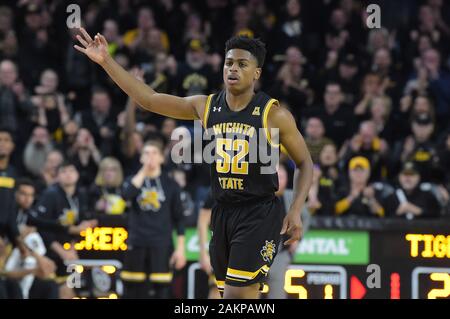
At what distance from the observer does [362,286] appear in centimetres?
1088

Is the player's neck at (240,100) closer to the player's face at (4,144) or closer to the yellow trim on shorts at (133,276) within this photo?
the player's face at (4,144)

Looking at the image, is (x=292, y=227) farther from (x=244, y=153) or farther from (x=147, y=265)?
(x=147, y=265)

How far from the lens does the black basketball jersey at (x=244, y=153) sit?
298 inches

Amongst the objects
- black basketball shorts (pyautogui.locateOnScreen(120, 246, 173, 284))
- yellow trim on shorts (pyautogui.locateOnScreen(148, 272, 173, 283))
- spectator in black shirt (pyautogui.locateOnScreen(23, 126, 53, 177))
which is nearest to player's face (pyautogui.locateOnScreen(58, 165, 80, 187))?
black basketball shorts (pyautogui.locateOnScreen(120, 246, 173, 284))

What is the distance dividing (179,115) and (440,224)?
12.8 feet

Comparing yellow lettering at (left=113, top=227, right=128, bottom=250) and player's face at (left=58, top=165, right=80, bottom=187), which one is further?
player's face at (left=58, top=165, right=80, bottom=187)

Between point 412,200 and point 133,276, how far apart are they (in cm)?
309

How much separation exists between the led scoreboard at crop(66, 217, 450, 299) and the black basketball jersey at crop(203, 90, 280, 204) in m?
3.39

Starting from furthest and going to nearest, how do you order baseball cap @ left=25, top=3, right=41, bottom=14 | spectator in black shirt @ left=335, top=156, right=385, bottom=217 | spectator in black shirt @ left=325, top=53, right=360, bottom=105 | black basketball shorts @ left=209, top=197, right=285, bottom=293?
baseball cap @ left=25, top=3, right=41, bottom=14 → spectator in black shirt @ left=325, top=53, right=360, bottom=105 → spectator in black shirt @ left=335, top=156, right=385, bottom=217 → black basketball shorts @ left=209, top=197, right=285, bottom=293

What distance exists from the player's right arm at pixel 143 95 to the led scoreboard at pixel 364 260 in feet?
11.5

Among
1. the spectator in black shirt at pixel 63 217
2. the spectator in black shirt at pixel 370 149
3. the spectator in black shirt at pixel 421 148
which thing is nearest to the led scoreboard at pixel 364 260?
the spectator in black shirt at pixel 63 217

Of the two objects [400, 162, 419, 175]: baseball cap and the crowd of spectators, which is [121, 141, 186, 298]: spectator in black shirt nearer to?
the crowd of spectators

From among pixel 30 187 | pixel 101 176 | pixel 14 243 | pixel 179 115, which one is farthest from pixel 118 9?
pixel 179 115

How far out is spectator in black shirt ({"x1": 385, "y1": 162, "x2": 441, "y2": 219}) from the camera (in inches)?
456
